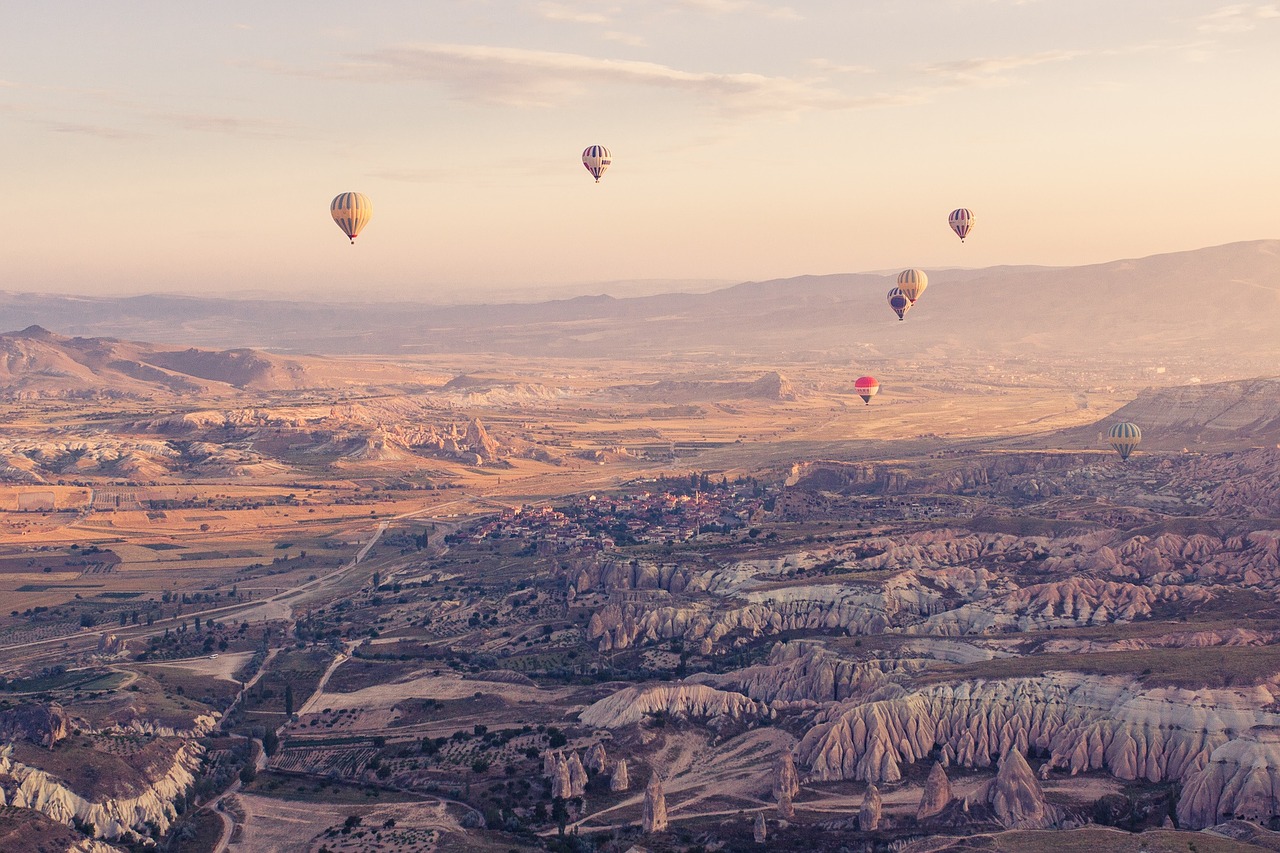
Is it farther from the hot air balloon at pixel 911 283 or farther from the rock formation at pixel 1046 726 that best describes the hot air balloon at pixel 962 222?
the rock formation at pixel 1046 726

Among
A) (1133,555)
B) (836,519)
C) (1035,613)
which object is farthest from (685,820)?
(836,519)

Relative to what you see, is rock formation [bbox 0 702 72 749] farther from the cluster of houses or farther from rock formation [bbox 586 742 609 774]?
the cluster of houses

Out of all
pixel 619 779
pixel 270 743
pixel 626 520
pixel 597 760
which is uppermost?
pixel 626 520

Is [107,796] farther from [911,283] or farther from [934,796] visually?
[911,283]

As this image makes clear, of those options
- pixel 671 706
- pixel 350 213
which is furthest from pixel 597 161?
pixel 671 706

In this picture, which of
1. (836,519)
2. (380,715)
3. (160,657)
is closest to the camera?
(380,715)

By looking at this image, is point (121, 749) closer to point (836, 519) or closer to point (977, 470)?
point (836, 519)
